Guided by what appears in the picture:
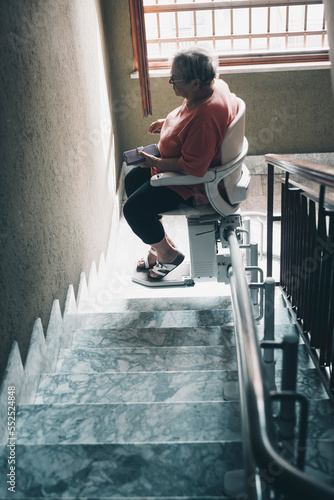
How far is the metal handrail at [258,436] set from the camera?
0.65 m

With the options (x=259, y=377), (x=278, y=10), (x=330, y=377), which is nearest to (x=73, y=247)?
(x=330, y=377)

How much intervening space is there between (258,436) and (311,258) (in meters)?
1.17

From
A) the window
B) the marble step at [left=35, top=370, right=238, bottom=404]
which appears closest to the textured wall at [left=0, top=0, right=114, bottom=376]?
the marble step at [left=35, top=370, right=238, bottom=404]

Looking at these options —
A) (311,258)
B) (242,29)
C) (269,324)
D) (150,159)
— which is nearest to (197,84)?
(150,159)

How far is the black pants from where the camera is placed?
2.59m

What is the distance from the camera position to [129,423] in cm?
141

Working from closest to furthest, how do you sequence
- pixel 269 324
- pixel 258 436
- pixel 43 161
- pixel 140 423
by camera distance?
pixel 258 436, pixel 140 423, pixel 269 324, pixel 43 161

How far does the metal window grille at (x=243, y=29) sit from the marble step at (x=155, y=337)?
3076 millimetres

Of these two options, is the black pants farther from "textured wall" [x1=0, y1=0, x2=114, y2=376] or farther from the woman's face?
the woman's face

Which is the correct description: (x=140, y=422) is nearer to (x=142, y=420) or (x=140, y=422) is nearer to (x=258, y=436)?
(x=142, y=420)

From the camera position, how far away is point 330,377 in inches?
62.2

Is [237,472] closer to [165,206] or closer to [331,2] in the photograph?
[165,206]

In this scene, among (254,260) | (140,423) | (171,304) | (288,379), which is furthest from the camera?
(171,304)

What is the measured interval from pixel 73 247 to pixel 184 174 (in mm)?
665
